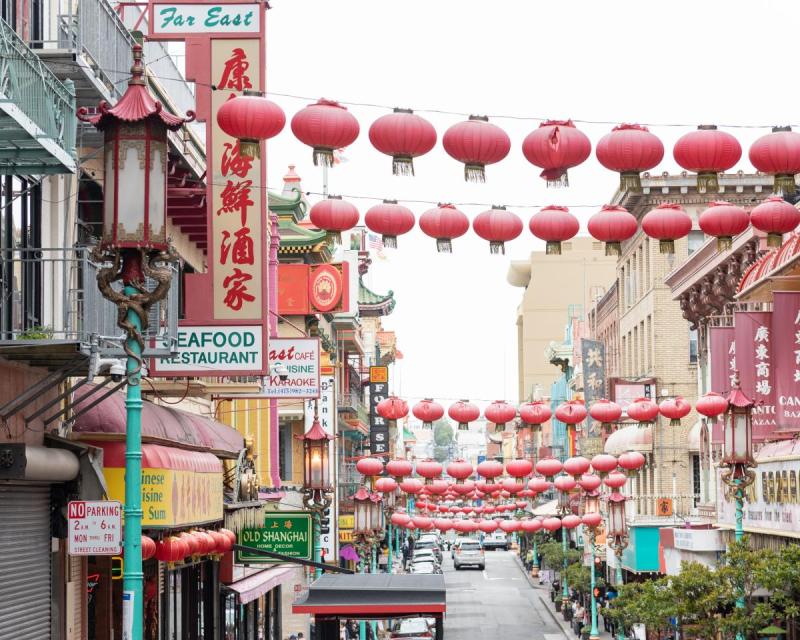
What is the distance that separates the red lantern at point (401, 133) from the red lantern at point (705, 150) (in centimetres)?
287

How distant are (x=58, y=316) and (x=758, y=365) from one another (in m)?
18.4

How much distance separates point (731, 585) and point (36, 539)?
50.9 ft

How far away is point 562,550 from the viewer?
77.1m

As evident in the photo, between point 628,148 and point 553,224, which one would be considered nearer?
point 628,148

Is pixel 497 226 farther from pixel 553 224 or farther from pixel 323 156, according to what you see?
pixel 323 156

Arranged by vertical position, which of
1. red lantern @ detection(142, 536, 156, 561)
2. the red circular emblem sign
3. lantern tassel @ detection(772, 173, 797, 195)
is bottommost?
red lantern @ detection(142, 536, 156, 561)

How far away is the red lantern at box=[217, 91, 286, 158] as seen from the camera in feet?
54.2

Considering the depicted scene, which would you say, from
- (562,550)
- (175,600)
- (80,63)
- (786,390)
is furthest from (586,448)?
(80,63)

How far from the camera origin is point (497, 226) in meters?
18.7

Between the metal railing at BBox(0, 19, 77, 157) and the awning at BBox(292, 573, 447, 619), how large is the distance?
6.87 metres

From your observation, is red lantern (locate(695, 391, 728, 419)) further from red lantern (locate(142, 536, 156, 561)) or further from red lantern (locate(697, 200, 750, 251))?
red lantern (locate(142, 536, 156, 561))

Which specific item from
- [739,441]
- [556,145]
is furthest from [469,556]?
[556,145]

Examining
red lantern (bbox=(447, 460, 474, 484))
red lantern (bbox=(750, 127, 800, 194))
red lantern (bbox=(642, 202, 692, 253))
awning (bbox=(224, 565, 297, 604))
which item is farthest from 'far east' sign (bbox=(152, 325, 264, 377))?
red lantern (bbox=(447, 460, 474, 484))

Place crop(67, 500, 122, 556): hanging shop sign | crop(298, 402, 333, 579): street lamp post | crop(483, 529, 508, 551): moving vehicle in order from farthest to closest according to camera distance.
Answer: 1. crop(483, 529, 508, 551): moving vehicle
2. crop(298, 402, 333, 579): street lamp post
3. crop(67, 500, 122, 556): hanging shop sign
